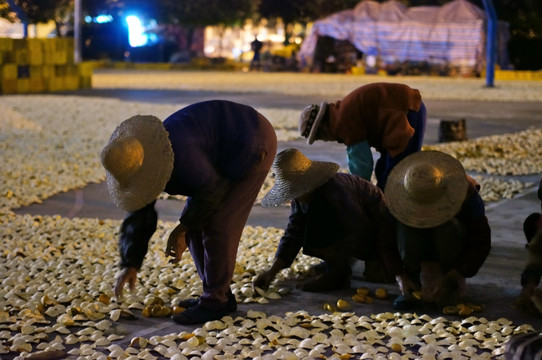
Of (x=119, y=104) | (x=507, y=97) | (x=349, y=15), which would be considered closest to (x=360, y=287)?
(x=119, y=104)

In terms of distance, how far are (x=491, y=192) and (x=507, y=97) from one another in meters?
12.9

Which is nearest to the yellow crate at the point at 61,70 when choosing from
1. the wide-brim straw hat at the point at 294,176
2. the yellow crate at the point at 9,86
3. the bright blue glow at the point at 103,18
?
the yellow crate at the point at 9,86

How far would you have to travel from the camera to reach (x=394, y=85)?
17.5 ft

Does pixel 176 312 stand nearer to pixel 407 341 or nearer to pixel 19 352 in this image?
pixel 19 352

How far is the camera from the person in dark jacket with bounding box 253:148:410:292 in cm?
472

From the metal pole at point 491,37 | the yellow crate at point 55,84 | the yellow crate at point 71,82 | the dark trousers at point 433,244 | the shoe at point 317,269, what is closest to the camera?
the dark trousers at point 433,244

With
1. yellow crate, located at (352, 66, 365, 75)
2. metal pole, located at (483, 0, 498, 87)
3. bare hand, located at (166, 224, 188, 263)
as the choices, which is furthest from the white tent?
bare hand, located at (166, 224, 188, 263)

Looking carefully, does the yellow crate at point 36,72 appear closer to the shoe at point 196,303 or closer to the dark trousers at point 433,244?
the shoe at point 196,303

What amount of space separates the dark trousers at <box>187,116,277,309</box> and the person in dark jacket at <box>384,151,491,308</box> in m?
0.69

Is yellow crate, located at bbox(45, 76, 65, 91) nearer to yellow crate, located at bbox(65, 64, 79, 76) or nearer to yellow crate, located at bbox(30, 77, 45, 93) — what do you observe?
yellow crate, located at bbox(30, 77, 45, 93)

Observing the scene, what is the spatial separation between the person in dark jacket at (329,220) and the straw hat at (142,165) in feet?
3.30

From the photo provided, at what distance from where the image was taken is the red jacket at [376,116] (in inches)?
205

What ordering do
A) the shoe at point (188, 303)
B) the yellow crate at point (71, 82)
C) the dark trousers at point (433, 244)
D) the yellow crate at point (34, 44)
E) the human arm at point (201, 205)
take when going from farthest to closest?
1. the yellow crate at point (71, 82)
2. the yellow crate at point (34, 44)
3. the shoe at point (188, 303)
4. the dark trousers at point (433, 244)
5. the human arm at point (201, 205)

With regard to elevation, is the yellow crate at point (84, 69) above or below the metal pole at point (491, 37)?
below
